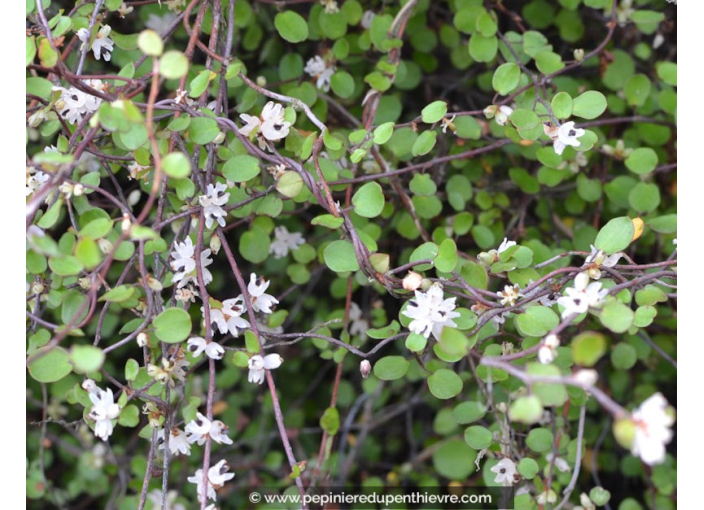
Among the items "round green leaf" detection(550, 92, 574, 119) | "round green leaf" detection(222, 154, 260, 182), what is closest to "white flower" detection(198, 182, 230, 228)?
"round green leaf" detection(222, 154, 260, 182)

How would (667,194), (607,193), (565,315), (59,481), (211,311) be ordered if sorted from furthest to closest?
(59,481) → (667,194) → (607,193) → (211,311) → (565,315)

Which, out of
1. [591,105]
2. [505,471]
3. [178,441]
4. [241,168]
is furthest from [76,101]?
[505,471]

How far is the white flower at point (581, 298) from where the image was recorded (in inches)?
28.3

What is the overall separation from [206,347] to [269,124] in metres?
0.28

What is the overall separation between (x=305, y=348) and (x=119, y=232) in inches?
26.3

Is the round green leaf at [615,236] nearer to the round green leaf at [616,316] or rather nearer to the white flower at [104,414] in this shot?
the round green leaf at [616,316]

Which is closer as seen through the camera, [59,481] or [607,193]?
[607,193]

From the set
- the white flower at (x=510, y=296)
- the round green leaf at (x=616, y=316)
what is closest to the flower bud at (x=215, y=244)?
the white flower at (x=510, y=296)

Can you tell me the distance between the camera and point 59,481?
1.42 metres

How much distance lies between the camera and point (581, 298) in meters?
0.72

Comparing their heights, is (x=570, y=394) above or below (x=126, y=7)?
below

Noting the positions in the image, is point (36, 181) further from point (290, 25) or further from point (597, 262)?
point (597, 262)

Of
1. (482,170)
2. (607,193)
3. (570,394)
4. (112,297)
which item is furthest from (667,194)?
(112,297)
